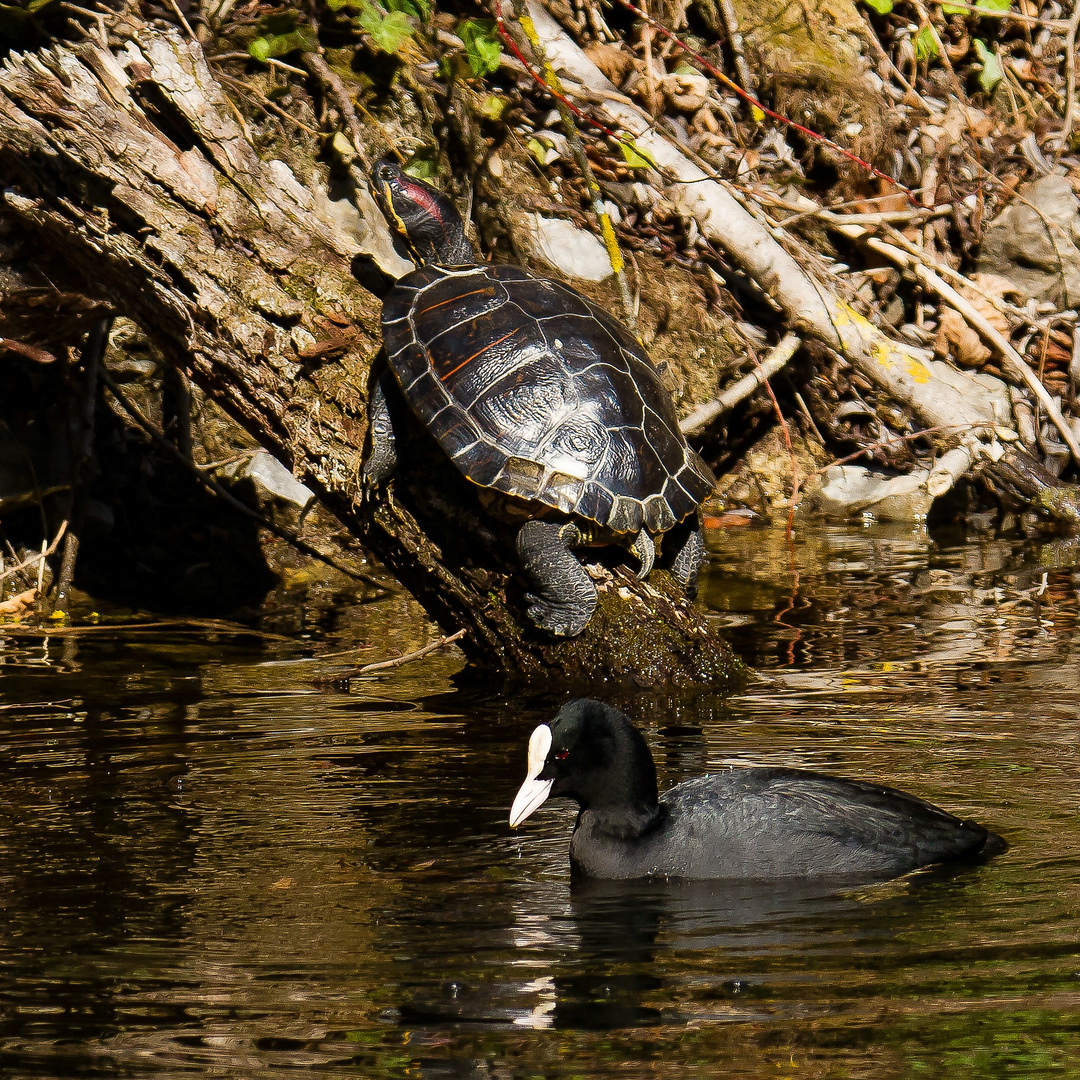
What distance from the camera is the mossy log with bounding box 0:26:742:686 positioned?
19.9 feet

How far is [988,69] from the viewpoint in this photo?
12477 millimetres

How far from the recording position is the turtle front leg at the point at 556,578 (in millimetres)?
5879

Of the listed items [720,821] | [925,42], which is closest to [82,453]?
[720,821]

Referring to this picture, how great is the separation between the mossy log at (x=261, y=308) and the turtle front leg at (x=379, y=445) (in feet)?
0.26

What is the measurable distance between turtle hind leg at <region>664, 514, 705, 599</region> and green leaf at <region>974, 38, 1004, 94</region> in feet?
25.6

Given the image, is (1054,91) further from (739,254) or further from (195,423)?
(195,423)

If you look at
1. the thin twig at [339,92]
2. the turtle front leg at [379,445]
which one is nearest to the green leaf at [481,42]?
the thin twig at [339,92]

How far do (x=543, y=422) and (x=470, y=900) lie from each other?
8.88 feet

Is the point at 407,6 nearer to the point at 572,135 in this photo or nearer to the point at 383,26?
the point at 383,26

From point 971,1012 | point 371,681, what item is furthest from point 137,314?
point 971,1012

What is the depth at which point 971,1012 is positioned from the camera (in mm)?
2887

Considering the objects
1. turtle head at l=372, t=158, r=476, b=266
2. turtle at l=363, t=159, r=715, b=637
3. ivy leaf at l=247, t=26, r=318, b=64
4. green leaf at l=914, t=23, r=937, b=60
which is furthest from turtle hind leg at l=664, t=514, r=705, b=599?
green leaf at l=914, t=23, r=937, b=60

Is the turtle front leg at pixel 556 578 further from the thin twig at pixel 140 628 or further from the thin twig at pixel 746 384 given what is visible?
the thin twig at pixel 746 384

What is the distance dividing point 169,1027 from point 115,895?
2.74 ft
